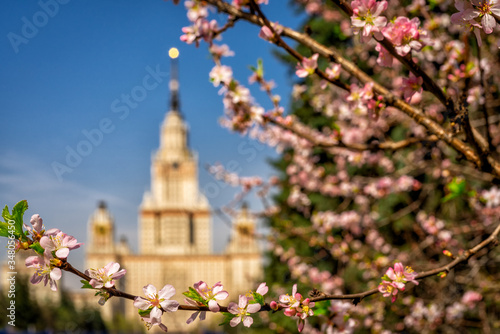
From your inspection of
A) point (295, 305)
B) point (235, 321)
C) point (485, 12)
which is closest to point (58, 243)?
point (235, 321)

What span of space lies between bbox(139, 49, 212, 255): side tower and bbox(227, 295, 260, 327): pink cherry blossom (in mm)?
78915

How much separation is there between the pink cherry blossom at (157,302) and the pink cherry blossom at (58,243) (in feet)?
0.74

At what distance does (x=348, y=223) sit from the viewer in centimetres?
640

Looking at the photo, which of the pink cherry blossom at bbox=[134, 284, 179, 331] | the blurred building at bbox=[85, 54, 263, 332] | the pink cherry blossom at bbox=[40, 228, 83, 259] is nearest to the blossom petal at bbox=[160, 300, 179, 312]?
the pink cherry blossom at bbox=[134, 284, 179, 331]

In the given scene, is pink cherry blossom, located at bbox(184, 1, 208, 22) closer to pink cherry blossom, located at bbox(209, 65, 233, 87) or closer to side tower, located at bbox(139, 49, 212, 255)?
pink cherry blossom, located at bbox(209, 65, 233, 87)

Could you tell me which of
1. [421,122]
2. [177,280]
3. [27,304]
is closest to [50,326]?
[27,304]

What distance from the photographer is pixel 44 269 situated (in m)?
1.35

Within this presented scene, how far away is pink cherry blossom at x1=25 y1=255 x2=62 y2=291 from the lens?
4.39ft

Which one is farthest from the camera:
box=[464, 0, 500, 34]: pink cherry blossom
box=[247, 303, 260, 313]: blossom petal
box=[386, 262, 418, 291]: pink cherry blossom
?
box=[386, 262, 418, 291]: pink cherry blossom

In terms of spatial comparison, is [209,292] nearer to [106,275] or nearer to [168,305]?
[168,305]

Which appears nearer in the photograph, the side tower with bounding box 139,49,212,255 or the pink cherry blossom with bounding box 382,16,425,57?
the pink cherry blossom with bounding box 382,16,425,57

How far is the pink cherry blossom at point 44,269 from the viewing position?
134 centimetres

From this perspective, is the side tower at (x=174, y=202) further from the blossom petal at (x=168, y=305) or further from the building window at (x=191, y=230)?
the blossom petal at (x=168, y=305)

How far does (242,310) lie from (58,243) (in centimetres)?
54
